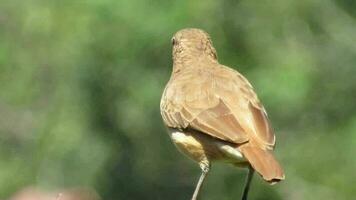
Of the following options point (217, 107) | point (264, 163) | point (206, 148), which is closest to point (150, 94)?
point (217, 107)

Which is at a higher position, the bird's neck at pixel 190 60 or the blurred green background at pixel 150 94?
the bird's neck at pixel 190 60

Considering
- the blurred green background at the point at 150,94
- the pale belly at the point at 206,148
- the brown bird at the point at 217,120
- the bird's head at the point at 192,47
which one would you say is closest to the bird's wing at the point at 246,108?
the brown bird at the point at 217,120

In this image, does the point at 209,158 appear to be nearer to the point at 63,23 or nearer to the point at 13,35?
the point at 63,23

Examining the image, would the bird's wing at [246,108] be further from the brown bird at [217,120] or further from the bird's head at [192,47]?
the bird's head at [192,47]

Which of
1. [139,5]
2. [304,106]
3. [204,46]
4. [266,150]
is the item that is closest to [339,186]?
[304,106]

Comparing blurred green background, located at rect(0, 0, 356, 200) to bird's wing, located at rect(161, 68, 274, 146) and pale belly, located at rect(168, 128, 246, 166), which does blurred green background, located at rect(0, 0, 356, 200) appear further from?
pale belly, located at rect(168, 128, 246, 166)

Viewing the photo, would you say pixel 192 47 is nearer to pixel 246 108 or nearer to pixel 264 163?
pixel 246 108
